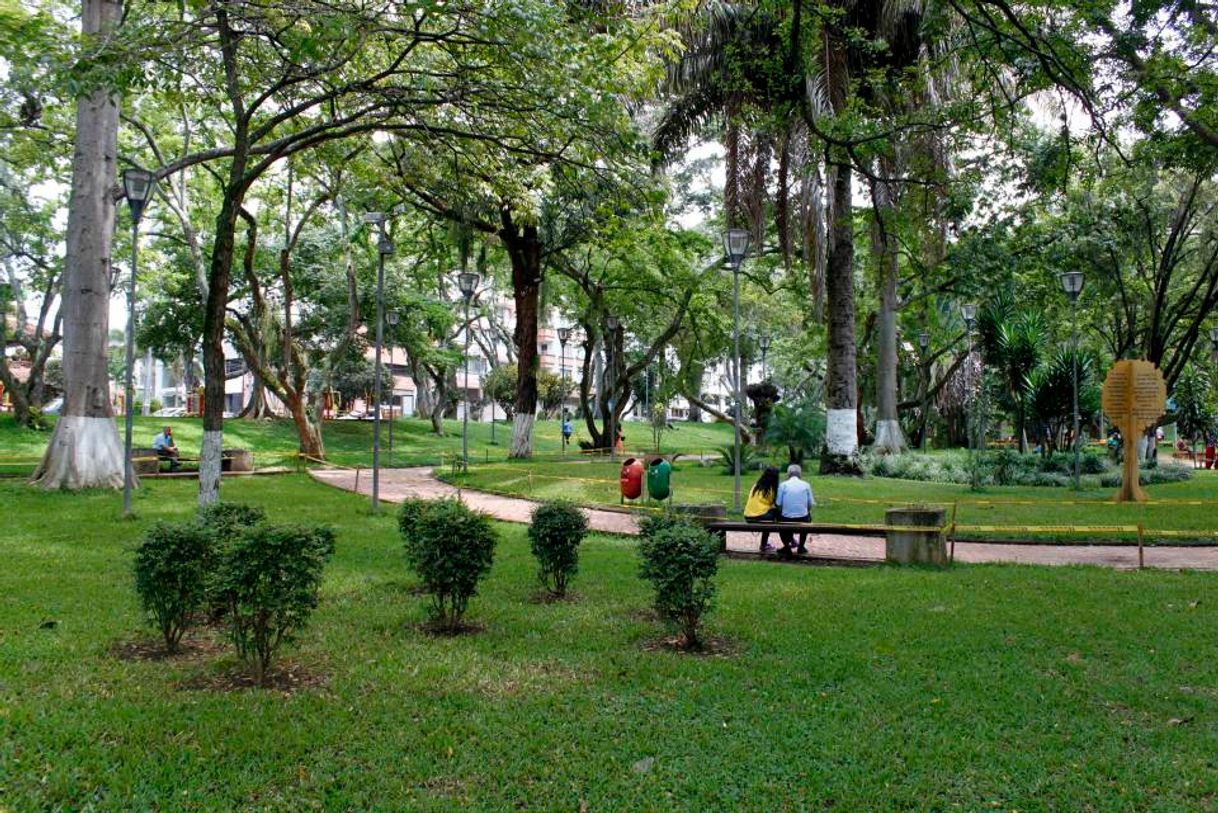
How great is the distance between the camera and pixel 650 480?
1483 cm

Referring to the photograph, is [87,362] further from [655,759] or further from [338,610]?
[655,759]

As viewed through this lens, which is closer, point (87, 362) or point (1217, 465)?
point (87, 362)

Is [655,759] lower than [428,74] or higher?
lower

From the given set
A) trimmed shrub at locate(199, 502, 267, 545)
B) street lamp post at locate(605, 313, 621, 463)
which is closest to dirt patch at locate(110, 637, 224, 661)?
trimmed shrub at locate(199, 502, 267, 545)

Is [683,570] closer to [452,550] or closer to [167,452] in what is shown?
[452,550]

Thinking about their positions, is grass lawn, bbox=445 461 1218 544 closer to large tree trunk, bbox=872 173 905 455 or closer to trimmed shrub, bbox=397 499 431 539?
large tree trunk, bbox=872 173 905 455

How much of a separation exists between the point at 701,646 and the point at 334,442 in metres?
29.2

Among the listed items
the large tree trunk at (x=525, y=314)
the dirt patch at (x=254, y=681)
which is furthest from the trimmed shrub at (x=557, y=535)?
the large tree trunk at (x=525, y=314)

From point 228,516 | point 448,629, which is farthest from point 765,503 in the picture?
point 228,516

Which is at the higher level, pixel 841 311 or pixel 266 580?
pixel 841 311

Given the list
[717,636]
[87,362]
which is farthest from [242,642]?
[87,362]

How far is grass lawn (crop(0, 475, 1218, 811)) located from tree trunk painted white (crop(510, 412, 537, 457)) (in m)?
16.7

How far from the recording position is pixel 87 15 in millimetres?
14469

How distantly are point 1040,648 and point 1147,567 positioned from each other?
4594 millimetres
